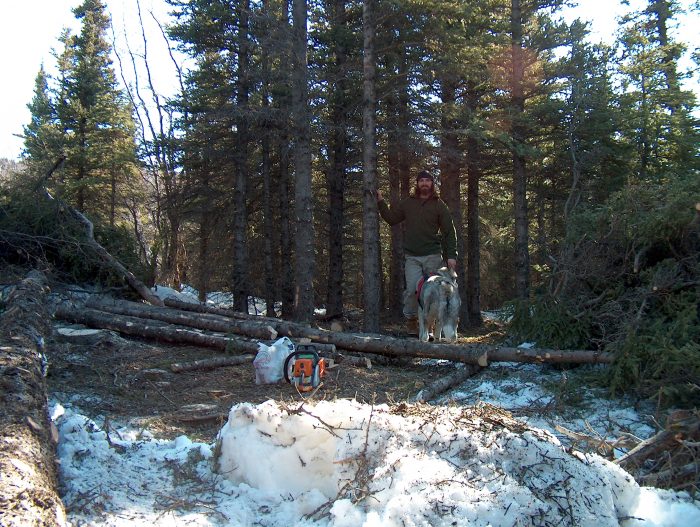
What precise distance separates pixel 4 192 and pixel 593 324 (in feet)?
35.0

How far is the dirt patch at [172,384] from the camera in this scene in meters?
5.31

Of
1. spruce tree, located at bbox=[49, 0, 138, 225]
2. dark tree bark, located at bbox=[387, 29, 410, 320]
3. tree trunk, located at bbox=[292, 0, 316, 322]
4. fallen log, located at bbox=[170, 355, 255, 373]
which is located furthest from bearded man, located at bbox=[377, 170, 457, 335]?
spruce tree, located at bbox=[49, 0, 138, 225]

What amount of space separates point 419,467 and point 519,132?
14.7m

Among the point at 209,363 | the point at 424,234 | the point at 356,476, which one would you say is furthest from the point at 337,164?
the point at 356,476

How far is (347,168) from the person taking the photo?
1786 cm

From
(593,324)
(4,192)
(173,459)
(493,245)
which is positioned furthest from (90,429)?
(493,245)

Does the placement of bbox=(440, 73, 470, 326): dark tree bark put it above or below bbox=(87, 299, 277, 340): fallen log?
above

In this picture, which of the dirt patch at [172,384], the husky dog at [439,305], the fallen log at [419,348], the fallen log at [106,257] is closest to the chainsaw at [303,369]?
the dirt patch at [172,384]

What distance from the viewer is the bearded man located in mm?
8742

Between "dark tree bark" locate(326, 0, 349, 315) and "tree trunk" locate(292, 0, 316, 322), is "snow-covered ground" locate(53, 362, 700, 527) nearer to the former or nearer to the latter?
"tree trunk" locate(292, 0, 316, 322)

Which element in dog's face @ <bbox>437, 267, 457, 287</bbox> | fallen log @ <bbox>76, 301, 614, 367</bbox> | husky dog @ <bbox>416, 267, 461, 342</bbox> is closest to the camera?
fallen log @ <bbox>76, 301, 614, 367</bbox>

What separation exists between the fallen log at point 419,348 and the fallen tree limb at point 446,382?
0.13 m

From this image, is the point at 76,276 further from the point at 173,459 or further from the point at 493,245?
the point at 493,245

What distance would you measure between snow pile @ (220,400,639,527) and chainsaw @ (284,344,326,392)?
2697 millimetres
